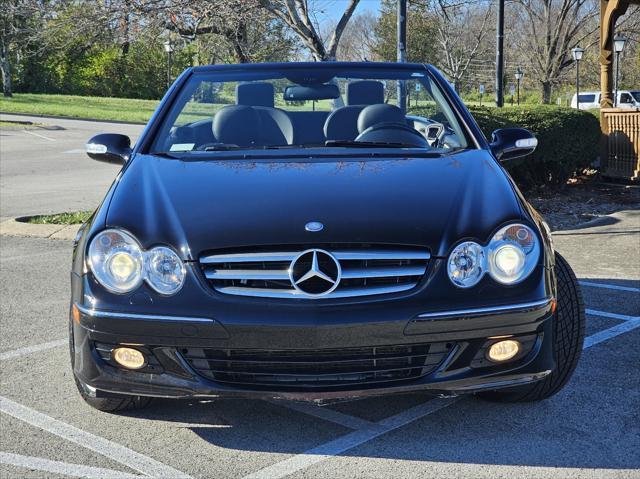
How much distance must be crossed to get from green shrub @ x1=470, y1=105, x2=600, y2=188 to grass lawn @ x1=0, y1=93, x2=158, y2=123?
22.6m

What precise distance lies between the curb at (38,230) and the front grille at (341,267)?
541cm

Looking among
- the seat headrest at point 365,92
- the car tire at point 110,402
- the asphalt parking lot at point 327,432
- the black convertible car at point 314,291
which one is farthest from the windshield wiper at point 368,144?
the car tire at point 110,402

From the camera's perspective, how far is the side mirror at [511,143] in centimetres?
436

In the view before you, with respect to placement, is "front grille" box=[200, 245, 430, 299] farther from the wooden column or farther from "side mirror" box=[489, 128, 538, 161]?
the wooden column

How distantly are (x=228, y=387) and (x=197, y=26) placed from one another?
38.7ft

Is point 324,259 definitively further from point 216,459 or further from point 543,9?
point 543,9

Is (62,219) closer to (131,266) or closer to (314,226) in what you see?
(131,266)

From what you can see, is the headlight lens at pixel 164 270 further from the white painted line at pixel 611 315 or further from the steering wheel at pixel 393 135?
the white painted line at pixel 611 315

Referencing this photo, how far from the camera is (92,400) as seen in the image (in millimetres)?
3598

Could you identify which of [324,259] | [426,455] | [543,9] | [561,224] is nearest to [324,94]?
[324,259]

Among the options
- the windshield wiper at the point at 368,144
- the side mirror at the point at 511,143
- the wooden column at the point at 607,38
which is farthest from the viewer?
the wooden column at the point at 607,38

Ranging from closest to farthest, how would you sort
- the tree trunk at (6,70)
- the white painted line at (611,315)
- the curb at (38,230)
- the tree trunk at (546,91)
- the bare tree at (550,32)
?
the white painted line at (611,315) → the curb at (38,230) → the tree trunk at (6,70) → the bare tree at (550,32) → the tree trunk at (546,91)

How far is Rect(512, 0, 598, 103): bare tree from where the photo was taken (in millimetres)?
45781

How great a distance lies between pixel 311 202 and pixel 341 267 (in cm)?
37
